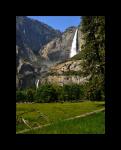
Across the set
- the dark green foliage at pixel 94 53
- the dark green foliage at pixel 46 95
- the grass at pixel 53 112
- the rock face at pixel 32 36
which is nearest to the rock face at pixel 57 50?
the rock face at pixel 32 36

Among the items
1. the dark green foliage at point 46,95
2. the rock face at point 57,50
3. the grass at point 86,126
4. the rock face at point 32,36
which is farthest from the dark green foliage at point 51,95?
the rock face at point 32,36

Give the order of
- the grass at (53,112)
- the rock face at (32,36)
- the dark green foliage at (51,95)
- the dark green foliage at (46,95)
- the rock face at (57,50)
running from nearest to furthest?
the grass at (53,112) < the dark green foliage at (46,95) < the dark green foliage at (51,95) < the rock face at (57,50) < the rock face at (32,36)

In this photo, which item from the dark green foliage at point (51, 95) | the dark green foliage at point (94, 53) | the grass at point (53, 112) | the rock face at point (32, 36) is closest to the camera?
the dark green foliage at point (94, 53)

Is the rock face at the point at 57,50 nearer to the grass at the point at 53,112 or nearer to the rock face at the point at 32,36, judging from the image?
the rock face at the point at 32,36

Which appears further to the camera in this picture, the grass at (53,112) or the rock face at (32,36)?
the rock face at (32,36)

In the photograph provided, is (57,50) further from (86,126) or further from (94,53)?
(86,126)

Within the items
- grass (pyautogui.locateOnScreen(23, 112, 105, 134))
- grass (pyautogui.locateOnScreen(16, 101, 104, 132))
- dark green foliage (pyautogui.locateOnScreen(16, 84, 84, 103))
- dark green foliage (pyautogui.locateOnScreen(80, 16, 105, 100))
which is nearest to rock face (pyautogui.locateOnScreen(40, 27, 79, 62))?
dark green foliage (pyautogui.locateOnScreen(16, 84, 84, 103))

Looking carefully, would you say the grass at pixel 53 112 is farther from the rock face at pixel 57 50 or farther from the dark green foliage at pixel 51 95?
the rock face at pixel 57 50

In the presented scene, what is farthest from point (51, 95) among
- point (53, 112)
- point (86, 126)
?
point (86, 126)

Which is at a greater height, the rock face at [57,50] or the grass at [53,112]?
the rock face at [57,50]

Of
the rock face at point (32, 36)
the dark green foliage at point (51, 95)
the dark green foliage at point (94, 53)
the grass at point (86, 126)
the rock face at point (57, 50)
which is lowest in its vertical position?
the grass at point (86, 126)

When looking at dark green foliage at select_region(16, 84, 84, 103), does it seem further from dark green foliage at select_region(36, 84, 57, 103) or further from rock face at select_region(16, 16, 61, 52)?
rock face at select_region(16, 16, 61, 52)
